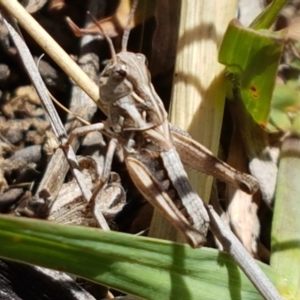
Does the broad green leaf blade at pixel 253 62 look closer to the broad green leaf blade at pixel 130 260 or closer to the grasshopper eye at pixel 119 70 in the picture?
the grasshopper eye at pixel 119 70

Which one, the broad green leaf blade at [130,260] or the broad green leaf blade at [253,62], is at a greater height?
the broad green leaf blade at [253,62]

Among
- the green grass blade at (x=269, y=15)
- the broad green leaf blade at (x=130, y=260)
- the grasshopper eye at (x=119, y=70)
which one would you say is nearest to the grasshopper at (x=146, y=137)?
the grasshopper eye at (x=119, y=70)

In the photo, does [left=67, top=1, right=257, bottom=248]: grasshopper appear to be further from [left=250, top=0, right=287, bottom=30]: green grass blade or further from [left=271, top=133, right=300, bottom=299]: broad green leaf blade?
[left=250, top=0, right=287, bottom=30]: green grass blade

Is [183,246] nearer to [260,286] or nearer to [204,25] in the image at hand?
[260,286]

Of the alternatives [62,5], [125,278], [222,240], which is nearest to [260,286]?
[222,240]

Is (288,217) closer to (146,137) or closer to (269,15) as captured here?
(146,137)
